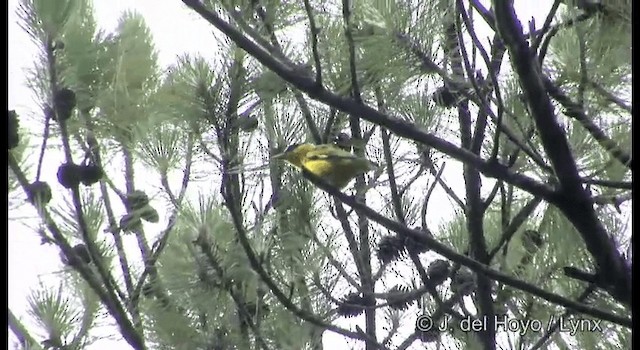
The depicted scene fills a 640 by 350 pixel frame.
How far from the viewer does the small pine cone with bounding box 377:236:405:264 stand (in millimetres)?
1373

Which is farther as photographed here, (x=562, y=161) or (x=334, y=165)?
(x=334, y=165)

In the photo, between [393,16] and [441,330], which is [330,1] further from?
[441,330]

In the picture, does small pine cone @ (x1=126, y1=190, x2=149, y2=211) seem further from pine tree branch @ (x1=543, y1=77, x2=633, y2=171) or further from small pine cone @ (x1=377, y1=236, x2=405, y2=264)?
pine tree branch @ (x1=543, y1=77, x2=633, y2=171)

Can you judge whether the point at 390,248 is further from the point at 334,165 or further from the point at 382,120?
the point at 382,120

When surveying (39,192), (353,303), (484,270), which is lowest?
(484,270)

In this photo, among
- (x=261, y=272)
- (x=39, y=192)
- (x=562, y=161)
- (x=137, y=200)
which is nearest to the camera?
(x=562, y=161)

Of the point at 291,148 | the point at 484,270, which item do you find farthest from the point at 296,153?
the point at 484,270

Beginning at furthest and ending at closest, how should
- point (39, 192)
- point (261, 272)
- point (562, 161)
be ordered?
point (39, 192) → point (261, 272) → point (562, 161)

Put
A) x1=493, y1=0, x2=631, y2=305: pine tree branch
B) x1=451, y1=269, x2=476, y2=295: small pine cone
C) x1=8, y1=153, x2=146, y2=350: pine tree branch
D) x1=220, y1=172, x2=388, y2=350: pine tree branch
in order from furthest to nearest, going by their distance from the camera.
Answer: x1=451, y1=269, x2=476, y2=295: small pine cone → x1=8, y1=153, x2=146, y2=350: pine tree branch → x1=220, y1=172, x2=388, y2=350: pine tree branch → x1=493, y1=0, x2=631, y2=305: pine tree branch

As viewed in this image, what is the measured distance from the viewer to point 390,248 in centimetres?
137

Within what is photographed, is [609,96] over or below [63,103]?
below

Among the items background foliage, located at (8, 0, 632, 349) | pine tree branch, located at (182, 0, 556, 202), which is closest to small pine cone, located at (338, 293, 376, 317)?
background foliage, located at (8, 0, 632, 349)

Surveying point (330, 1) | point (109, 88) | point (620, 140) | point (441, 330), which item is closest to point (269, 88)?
point (330, 1)

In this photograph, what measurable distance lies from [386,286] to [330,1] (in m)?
0.42
